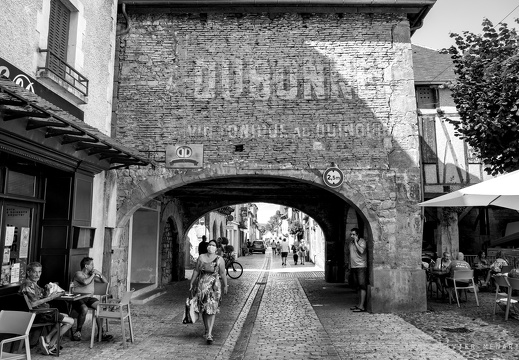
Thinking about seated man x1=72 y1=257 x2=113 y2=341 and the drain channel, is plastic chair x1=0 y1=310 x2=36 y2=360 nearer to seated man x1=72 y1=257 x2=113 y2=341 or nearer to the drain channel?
seated man x1=72 y1=257 x2=113 y2=341

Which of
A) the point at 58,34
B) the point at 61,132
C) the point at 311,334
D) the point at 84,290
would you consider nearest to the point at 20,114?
the point at 61,132

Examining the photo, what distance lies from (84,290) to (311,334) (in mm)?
3680

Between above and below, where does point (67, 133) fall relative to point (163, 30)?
below

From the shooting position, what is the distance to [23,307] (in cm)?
626

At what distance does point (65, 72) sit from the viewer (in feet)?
24.7

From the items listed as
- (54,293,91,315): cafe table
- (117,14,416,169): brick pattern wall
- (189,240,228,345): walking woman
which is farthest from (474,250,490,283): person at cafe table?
(54,293,91,315): cafe table

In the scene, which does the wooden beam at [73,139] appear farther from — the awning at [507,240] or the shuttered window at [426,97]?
the awning at [507,240]

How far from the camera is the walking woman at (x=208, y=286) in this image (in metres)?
6.57

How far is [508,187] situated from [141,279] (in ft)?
33.6

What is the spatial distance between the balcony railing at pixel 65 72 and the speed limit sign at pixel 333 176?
4.95 m

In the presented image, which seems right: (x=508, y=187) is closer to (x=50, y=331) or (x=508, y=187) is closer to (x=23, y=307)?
(x=50, y=331)

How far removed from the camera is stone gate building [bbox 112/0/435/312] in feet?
31.1

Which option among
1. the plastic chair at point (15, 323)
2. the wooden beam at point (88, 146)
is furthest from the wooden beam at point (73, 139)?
the plastic chair at point (15, 323)

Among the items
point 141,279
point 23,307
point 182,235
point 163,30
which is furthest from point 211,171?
point 182,235
